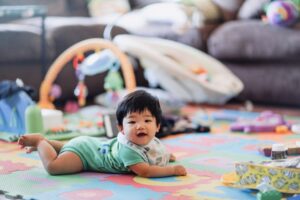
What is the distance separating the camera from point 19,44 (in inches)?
112

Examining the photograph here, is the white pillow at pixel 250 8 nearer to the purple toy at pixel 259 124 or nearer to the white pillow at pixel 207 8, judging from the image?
the white pillow at pixel 207 8

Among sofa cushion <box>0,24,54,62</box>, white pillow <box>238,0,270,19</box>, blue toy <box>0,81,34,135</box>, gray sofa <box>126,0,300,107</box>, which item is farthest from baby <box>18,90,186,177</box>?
white pillow <box>238,0,270,19</box>

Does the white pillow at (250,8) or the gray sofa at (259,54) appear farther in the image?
the white pillow at (250,8)

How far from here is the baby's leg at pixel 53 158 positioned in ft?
5.39

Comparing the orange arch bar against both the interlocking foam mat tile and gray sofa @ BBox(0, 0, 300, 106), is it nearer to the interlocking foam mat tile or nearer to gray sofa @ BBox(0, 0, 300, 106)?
gray sofa @ BBox(0, 0, 300, 106)

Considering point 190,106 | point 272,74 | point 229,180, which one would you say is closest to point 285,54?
point 272,74

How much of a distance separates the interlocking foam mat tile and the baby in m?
0.03

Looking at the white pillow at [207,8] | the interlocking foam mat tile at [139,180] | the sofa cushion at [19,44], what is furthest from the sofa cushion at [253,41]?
the sofa cushion at [19,44]

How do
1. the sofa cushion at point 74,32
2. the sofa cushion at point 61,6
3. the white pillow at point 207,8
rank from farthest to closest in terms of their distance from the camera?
the sofa cushion at point 61,6
the white pillow at point 207,8
the sofa cushion at point 74,32

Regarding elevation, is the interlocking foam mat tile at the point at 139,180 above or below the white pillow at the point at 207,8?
below

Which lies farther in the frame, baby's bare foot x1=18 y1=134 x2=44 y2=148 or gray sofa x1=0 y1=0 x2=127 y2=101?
gray sofa x1=0 y1=0 x2=127 y2=101

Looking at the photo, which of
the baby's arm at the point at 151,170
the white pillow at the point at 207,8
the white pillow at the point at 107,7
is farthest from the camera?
the white pillow at the point at 107,7

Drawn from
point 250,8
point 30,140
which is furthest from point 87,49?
point 250,8

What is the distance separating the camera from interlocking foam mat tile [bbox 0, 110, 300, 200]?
4.76 feet
